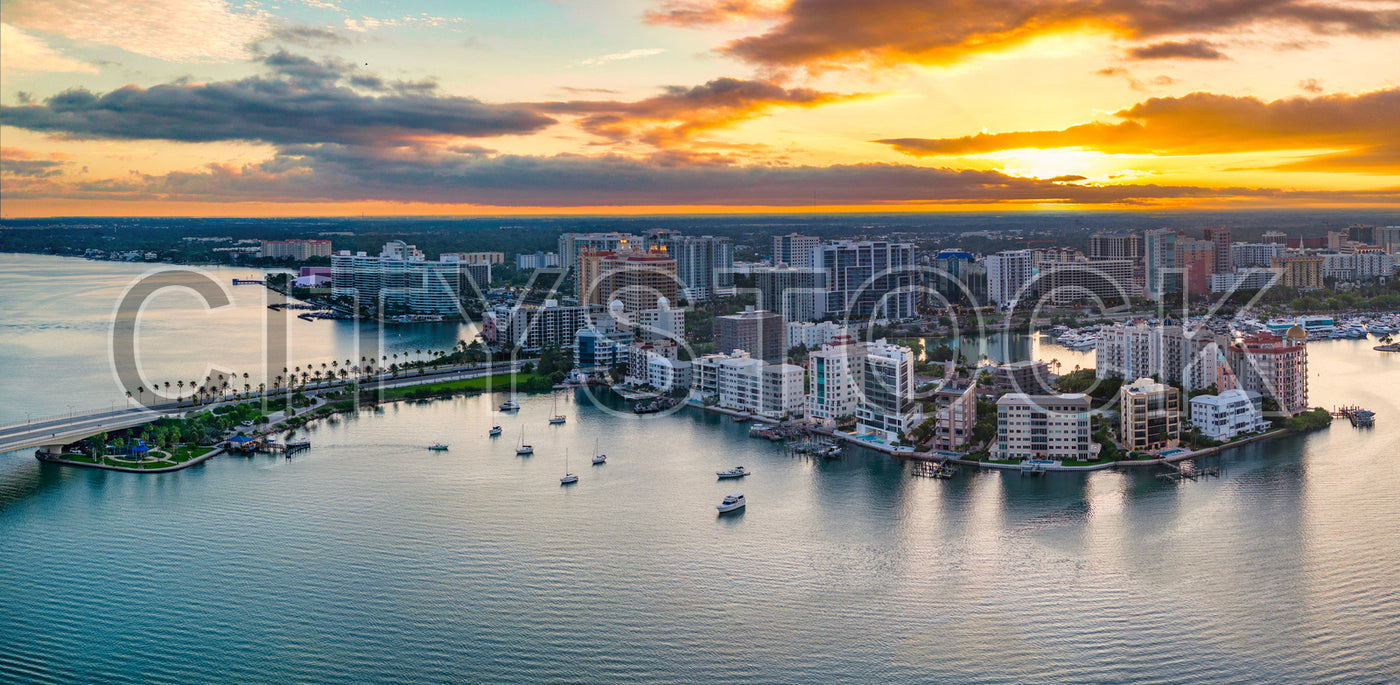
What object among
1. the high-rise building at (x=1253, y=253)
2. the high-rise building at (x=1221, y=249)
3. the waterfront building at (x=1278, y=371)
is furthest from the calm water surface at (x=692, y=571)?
the high-rise building at (x=1253, y=253)

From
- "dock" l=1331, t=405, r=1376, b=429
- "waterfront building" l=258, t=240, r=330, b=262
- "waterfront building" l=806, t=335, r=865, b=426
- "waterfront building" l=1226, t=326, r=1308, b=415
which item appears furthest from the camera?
"waterfront building" l=258, t=240, r=330, b=262

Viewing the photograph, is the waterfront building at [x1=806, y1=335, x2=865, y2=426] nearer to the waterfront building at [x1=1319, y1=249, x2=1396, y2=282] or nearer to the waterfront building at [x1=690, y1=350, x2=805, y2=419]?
the waterfront building at [x1=690, y1=350, x2=805, y2=419]

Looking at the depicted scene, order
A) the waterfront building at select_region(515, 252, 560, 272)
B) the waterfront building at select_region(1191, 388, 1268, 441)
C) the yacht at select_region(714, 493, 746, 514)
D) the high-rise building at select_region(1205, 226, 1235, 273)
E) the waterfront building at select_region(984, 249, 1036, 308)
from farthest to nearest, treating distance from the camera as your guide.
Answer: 1. the waterfront building at select_region(515, 252, 560, 272)
2. the high-rise building at select_region(1205, 226, 1235, 273)
3. the waterfront building at select_region(984, 249, 1036, 308)
4. the waterfront building at select_region(1191, 388, 1268, 441)
5. the yacht at select_region(714, 493, 746, 514)

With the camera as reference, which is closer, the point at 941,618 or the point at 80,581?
the point at 941,618

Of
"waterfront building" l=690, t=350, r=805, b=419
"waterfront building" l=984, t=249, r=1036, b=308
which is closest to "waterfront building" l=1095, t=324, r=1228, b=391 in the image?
"waterfront building" l=690, t=350, r=805, b=419

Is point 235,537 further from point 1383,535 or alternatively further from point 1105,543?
point 1383,535

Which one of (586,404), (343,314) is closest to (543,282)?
(343,314)

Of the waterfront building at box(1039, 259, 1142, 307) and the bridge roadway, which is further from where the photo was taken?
the waterfront building at box(1039, 259, 1142, 307)
